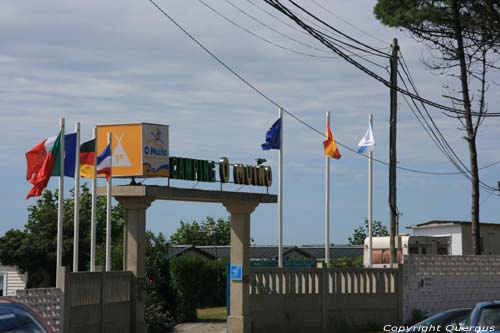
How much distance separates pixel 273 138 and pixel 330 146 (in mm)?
2273

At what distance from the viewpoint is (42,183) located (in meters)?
20.8

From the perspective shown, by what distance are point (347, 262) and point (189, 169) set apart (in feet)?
70.3

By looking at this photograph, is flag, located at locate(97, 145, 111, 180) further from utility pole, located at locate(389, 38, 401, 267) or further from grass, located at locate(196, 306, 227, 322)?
grass, located at locate(196, 306, 227, 322)

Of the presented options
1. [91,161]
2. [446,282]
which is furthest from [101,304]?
[446,282]

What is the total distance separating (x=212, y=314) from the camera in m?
36.6

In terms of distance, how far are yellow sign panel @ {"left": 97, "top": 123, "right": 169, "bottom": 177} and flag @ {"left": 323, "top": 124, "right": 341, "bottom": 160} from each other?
24.3ft

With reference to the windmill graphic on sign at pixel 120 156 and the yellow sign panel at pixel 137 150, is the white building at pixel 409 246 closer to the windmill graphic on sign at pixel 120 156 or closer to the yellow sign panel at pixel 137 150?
the yellow sign panel at pixel 137 150

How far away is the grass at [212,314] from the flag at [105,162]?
11.1 m

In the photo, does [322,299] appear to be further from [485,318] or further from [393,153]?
[485,318]

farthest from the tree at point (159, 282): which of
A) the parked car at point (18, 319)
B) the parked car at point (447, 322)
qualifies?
the parked car at point (18, 319)

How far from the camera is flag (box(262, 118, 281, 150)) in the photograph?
91.6ft

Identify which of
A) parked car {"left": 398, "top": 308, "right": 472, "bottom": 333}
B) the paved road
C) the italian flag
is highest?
the italian flag

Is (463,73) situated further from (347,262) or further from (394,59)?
(347,262)

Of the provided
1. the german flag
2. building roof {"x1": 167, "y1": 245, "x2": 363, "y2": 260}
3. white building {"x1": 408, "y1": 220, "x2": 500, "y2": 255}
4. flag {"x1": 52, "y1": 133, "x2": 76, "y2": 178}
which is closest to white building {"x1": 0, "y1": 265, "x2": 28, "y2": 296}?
building roof {"x1": 167, "y1": 245, "x2": 363, "y2": 260}
